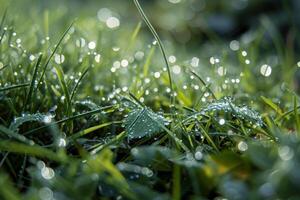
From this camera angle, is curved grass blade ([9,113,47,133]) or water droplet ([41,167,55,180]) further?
curved grass blade ([9,113,47,133])

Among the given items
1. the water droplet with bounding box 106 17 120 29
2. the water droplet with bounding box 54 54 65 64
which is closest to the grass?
the water droplet with bounding box 54 54 65 64

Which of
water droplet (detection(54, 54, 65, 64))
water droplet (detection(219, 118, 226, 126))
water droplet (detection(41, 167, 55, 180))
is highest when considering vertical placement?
water droplet (detection(54, 54, 65, 64))

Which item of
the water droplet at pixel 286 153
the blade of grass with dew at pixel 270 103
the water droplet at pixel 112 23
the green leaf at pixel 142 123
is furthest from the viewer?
the water droplet at pixel 112 23

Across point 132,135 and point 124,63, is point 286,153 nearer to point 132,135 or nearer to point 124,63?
point 132,135

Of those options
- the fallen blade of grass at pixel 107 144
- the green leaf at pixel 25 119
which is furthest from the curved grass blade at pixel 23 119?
the fallen blade of grass at pixel 107 144

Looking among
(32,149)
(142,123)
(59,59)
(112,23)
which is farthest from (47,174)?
(112,23)

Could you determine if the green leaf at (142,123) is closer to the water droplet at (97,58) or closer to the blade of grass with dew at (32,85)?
the blade of grass with dew at (32,85)

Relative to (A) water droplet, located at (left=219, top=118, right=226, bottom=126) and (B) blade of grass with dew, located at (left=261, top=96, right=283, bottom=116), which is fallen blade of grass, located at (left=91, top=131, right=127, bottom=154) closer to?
(A) water droplet, located at (left=219, top=118, right=226, bottom=126)

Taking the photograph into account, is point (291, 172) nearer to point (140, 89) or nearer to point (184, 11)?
point (140, 89)
